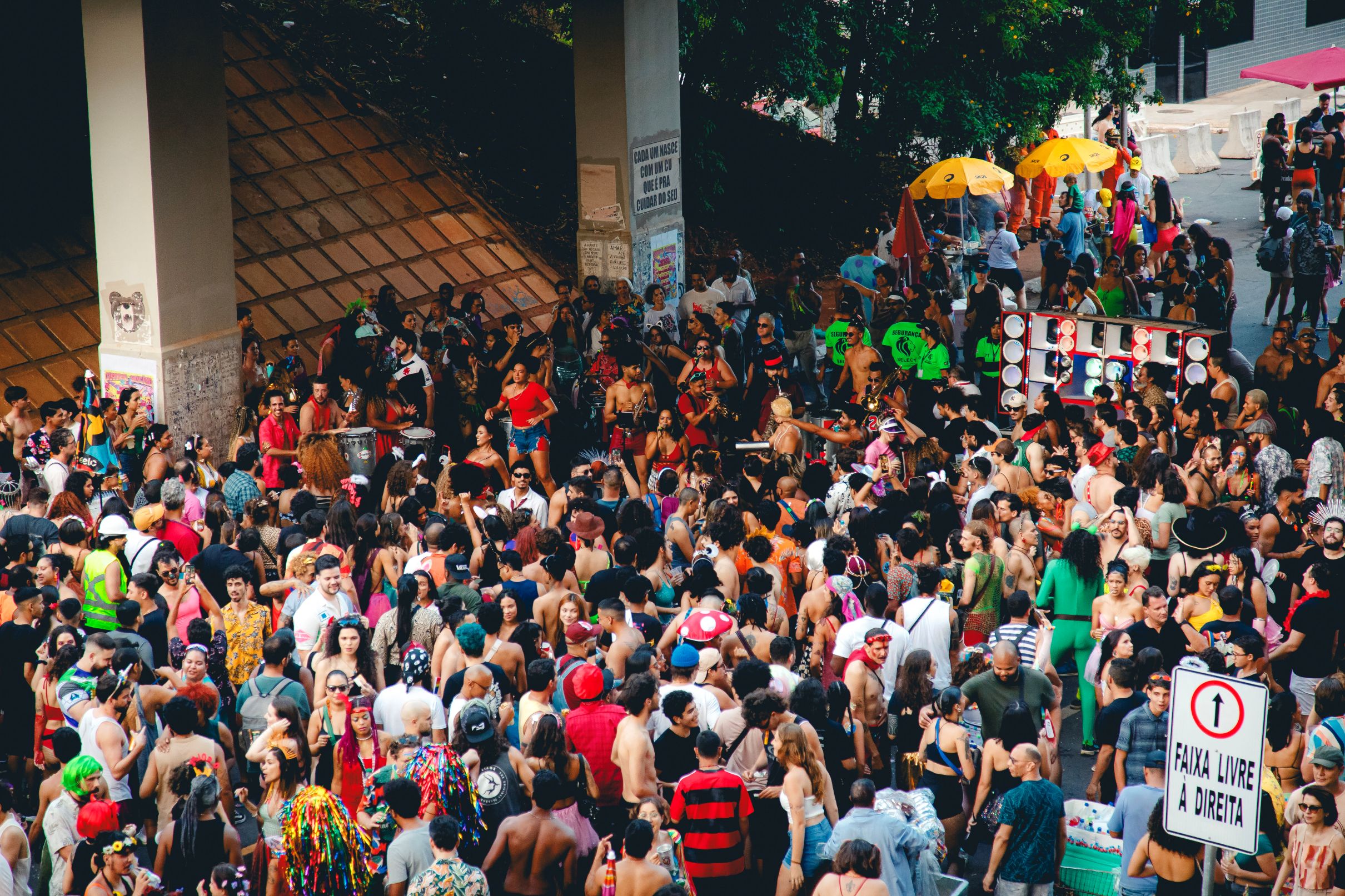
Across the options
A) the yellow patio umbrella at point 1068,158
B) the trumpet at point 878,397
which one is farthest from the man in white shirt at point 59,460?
the yellow patio umbrella at point 1068,158

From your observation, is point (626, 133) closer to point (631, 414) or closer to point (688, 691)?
point (631, 414)

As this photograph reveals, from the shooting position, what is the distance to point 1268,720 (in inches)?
338

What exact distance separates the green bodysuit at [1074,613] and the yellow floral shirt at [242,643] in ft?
16.7

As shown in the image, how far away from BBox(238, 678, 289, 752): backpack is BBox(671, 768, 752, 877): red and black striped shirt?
8.12 ft

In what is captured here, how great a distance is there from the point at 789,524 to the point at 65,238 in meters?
11.2

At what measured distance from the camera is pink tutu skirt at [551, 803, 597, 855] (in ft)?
25.6

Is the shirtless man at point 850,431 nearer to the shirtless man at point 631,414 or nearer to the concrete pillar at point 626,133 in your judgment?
the shirtless man at point 631,414

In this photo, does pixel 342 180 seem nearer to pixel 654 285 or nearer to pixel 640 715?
pixel 654 285

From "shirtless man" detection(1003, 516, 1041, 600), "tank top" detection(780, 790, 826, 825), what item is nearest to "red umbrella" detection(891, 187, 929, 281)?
"shirtless man" detection(1003, 516, 1041, 600)

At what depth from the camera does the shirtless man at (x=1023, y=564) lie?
35.4 ft

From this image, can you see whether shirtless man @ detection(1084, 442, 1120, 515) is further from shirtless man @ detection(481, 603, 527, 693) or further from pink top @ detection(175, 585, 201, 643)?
pink top @ detection(175, 585, 201, 643)

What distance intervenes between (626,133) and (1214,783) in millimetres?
13334

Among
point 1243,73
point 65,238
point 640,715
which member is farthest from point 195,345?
point 1243,73

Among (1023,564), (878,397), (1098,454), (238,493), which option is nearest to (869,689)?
(1023,564)
